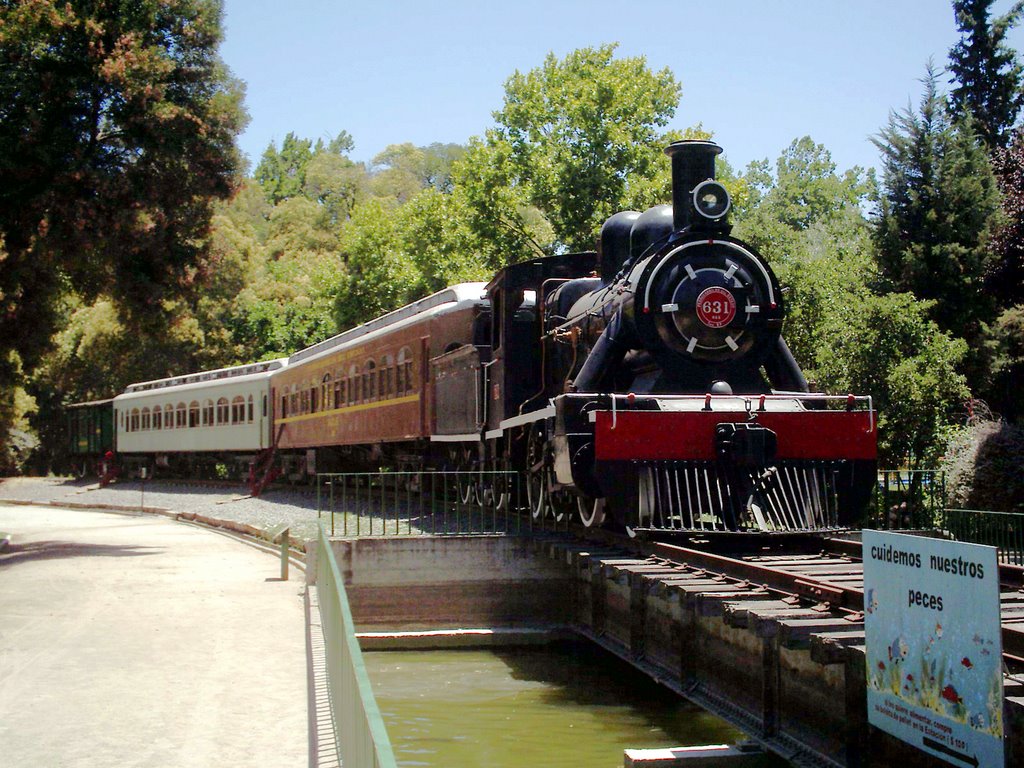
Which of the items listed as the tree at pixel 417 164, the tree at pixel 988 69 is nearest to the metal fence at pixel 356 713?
the tree at pixel 988 69

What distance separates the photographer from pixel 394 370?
2112 cm

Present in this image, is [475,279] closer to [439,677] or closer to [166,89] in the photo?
[166,89]

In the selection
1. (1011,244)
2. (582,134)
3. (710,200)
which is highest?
(582,134)

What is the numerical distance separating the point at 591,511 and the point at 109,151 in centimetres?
1132

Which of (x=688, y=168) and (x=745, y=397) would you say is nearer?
(x=745, y=397)

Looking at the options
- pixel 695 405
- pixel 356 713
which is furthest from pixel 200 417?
pixel 356 713

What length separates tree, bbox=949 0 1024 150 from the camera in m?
33.0

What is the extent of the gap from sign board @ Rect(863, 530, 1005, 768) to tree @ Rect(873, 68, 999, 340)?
20143 millimetres

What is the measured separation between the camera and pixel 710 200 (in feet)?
37.8

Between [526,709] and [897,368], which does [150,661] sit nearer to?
[526,709]

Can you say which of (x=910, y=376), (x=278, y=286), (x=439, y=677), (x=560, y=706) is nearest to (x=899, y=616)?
(x=560, y=706)

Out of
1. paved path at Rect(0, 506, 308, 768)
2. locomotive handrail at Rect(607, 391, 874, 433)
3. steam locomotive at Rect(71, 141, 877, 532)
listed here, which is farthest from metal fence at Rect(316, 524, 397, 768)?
steam locomotive at Rect(71, 141, 877, 532)

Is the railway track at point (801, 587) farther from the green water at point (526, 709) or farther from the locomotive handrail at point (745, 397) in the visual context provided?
the green water at point (526, 709)

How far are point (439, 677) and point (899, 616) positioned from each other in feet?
25.2
